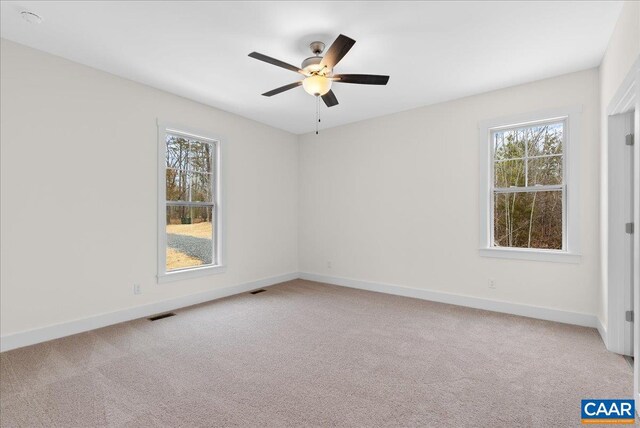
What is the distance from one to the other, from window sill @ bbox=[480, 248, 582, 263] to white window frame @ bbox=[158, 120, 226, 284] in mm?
3723

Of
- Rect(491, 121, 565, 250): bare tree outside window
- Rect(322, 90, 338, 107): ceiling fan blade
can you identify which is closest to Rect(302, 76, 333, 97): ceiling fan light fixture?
Rect(322, 90, 338, 107): ceiling fan blade

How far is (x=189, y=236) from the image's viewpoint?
14.6 feet

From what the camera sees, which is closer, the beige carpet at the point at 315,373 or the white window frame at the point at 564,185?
the beige carpet at the point at 315,373

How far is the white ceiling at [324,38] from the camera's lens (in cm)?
244

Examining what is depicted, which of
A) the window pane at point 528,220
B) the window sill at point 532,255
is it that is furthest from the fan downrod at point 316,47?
the window sill at point 532,255

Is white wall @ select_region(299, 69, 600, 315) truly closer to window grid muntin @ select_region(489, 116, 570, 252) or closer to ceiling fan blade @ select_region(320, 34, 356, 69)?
window grid muntin @ select_region(489, 116, 570, 252)

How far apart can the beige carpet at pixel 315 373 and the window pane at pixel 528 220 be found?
95 cm

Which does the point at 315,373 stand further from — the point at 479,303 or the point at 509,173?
the point at 509,173

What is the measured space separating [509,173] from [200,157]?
14.0ft

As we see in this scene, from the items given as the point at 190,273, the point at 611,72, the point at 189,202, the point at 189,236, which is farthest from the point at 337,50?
the point at 190,273

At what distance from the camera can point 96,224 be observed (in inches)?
135

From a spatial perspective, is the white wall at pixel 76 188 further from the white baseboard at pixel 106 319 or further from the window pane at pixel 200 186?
the window pane at pixel 200 186

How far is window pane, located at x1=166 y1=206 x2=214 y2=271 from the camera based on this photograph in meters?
4.23

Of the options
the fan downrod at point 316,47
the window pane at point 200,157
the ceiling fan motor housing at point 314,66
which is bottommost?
the window pane at point 200,157
